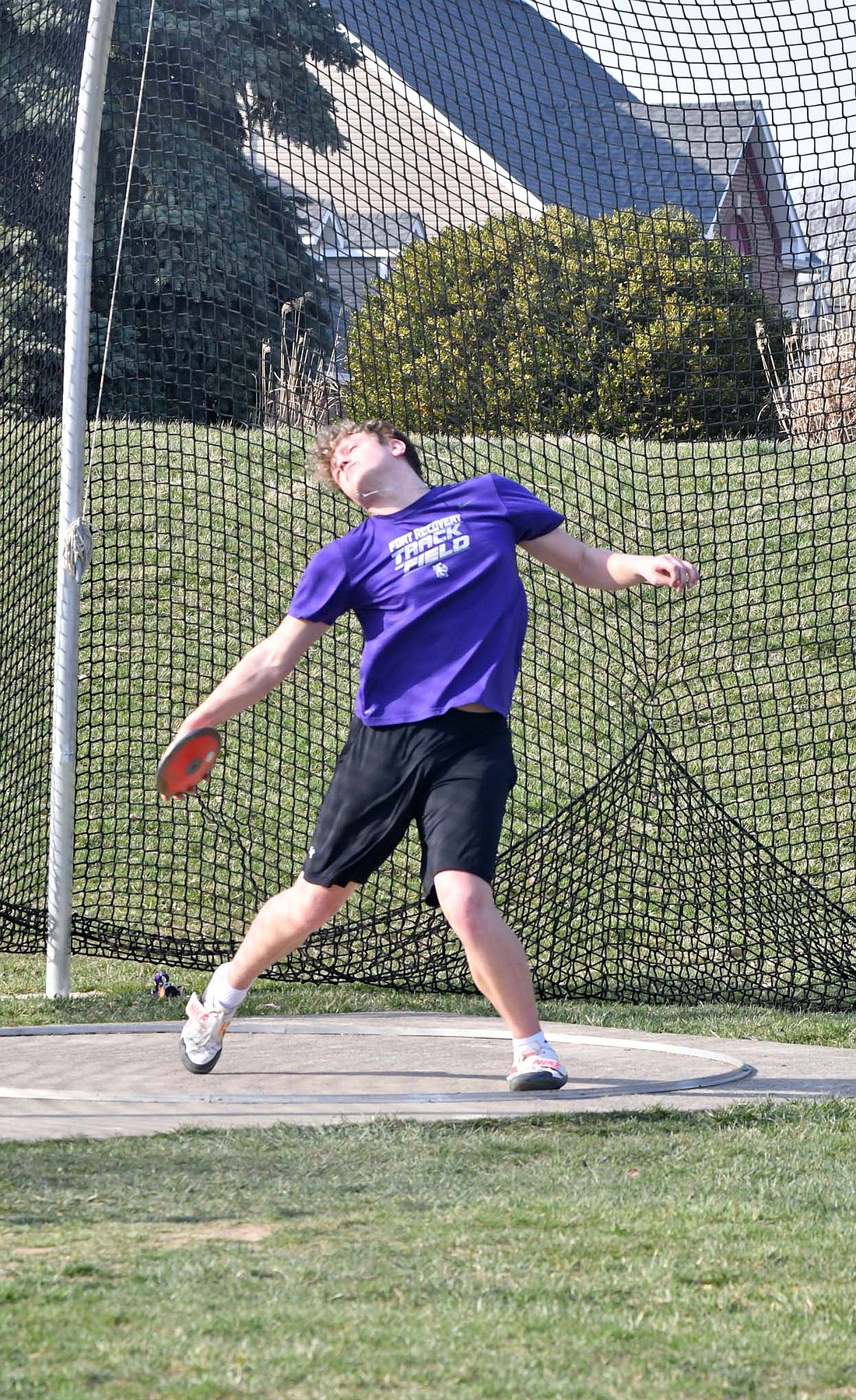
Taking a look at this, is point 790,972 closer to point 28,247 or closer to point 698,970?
point 698,970

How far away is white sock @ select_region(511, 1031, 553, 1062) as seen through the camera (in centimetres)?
423

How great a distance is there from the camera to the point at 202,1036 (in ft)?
14.8

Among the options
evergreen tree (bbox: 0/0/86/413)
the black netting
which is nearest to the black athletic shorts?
the black netting

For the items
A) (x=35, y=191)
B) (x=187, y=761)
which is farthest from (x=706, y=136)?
(x=187, y=761)

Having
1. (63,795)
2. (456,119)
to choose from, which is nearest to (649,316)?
(456,119)

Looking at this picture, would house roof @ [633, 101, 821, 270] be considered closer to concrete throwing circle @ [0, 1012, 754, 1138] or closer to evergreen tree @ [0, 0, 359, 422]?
evergreen tree @ [0, 0, 359, 422]

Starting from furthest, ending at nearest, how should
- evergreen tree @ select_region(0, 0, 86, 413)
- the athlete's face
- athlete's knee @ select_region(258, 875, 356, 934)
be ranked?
evergreen tree @ select_region(0, 0, 86, 413) < the athlete's face < athlete's knee @ select_region(258, 875, 356, 934)

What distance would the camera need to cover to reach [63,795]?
5750 millimetres

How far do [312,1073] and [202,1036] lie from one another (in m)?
0.34

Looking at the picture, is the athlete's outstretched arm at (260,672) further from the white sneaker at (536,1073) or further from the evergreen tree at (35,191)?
the evergreen tree at (35,191)

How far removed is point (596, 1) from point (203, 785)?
4876 millimetres

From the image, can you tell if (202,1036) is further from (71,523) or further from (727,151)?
(727,151)

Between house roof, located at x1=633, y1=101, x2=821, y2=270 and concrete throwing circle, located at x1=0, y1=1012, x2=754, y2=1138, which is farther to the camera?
house roof, located at x1=633, y1=101, x2=821, y2=270

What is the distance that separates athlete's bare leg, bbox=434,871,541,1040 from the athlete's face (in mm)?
1118
